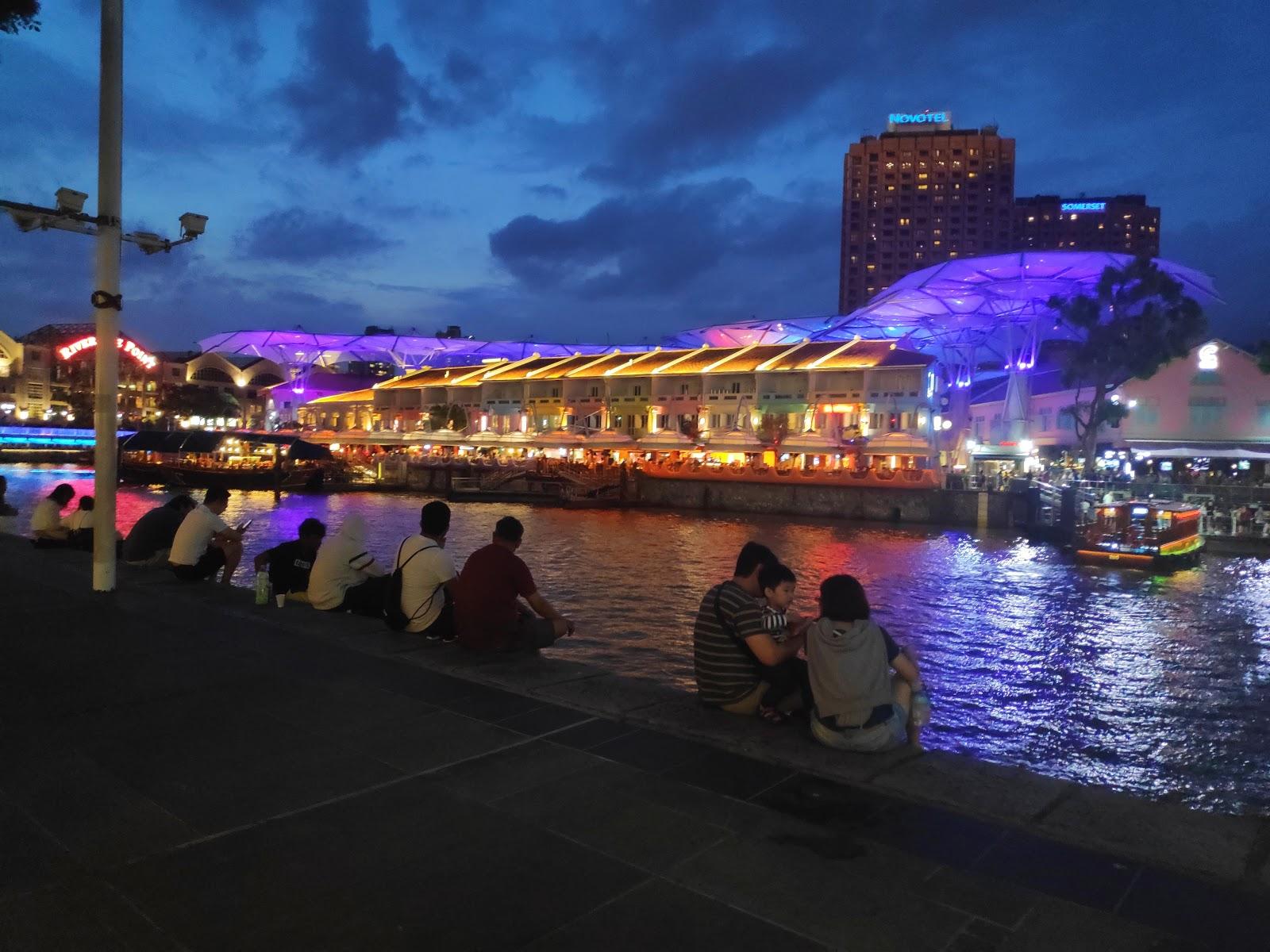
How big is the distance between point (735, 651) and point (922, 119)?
154m

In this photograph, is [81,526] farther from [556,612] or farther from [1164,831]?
[1164,831]

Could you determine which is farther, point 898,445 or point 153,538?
point 898,445

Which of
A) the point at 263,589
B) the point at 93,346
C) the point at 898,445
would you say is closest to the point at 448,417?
the point at 93,346

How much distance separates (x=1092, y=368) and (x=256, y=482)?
44.4 metres

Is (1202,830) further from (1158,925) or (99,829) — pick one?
(99,829)

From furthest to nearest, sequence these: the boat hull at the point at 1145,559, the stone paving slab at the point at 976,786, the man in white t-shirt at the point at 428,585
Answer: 1. the boat hull at the point at 1145,559
2. the man in white t-shirt at the point at 428,585
3. the stone paving slab at the point at 976,786

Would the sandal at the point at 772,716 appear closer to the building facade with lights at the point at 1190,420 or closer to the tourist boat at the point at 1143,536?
the tourist boat at the point at 1143,536

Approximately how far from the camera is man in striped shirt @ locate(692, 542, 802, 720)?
497cm

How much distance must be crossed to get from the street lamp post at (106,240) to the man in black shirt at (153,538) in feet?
5.93

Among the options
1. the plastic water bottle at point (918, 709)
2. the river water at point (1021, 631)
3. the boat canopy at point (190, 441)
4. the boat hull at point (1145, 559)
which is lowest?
the river water at point (1021, 631)

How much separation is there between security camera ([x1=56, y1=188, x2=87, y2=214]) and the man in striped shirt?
7.31 metres

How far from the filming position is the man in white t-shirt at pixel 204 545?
9492 millimetres

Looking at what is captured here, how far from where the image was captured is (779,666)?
507 cm

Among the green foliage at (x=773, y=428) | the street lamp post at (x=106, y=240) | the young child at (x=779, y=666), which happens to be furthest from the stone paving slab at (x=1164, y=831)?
the green foliage at (x=773, y=428)
